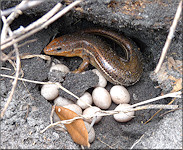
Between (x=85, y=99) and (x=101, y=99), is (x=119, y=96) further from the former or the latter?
(x=85, y=99)

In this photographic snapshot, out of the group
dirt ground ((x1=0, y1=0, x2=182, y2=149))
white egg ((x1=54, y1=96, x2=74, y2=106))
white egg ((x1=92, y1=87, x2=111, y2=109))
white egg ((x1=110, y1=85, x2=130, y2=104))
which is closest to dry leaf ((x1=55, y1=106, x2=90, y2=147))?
dirt ground ((x1=0, y1=0, x2=182, y2=149))

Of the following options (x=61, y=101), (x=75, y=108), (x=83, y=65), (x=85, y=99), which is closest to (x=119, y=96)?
(x=85, y=99)

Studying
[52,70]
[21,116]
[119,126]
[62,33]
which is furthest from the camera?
[62,33]

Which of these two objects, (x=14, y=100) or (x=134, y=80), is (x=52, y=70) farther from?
(x=134, y=80)

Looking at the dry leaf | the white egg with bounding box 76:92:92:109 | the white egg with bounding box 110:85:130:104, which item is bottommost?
the white egg with bounding box 110:85:130:104

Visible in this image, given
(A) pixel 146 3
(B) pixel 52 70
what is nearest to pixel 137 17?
(A) pixel 146 3

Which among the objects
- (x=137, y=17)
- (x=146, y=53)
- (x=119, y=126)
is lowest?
(x=119, y=126)

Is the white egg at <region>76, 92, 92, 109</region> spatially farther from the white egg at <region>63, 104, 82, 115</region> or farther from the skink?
the skink
